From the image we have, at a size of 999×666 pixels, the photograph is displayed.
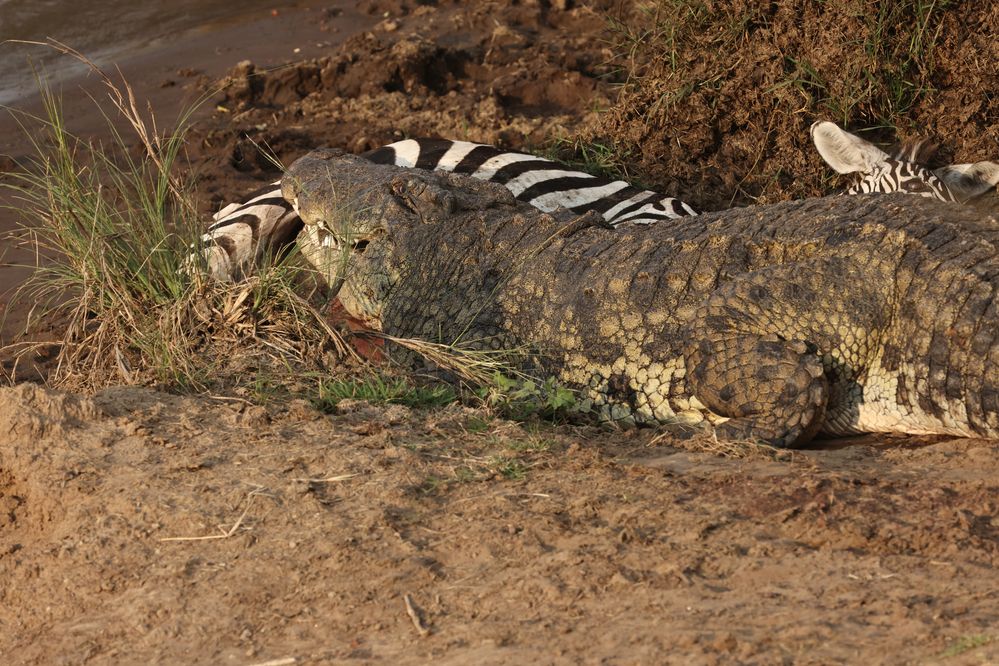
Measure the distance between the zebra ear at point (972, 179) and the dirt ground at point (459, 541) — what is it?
2319 mm

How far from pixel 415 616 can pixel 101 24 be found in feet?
32.5

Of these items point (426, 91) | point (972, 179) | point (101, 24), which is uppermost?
point (101, 24)

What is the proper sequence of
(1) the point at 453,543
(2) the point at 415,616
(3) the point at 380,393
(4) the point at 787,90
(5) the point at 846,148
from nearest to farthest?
(2) the point at 415,616
(1) the point at 453,543
(3) the point at 380,393
(5) the point at 846,148
(4) the point at 787,90

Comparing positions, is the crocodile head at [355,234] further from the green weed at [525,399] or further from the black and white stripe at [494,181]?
the green weed at [525,399]

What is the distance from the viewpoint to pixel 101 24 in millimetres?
11344

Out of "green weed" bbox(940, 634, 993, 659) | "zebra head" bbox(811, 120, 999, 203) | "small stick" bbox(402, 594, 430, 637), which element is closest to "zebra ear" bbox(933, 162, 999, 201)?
"zebra head" bbox(811, 120, 999, 203)

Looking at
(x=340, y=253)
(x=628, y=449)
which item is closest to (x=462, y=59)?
(x=340, y=253)

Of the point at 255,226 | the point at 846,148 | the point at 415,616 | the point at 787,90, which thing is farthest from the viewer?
the point at 787,90

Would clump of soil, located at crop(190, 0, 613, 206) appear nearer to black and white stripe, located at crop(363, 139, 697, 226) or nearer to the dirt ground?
black and white stripe, located at crop(363, 139, 697, 226)

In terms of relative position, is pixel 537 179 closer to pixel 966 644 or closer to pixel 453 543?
pixel 453 543

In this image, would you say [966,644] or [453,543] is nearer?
[966,644]

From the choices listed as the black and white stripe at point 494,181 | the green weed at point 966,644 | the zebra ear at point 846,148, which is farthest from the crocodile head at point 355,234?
the green weed at point 966,644

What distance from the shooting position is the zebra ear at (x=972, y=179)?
19.9 ft

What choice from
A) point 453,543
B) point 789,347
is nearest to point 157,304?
point 453,543
